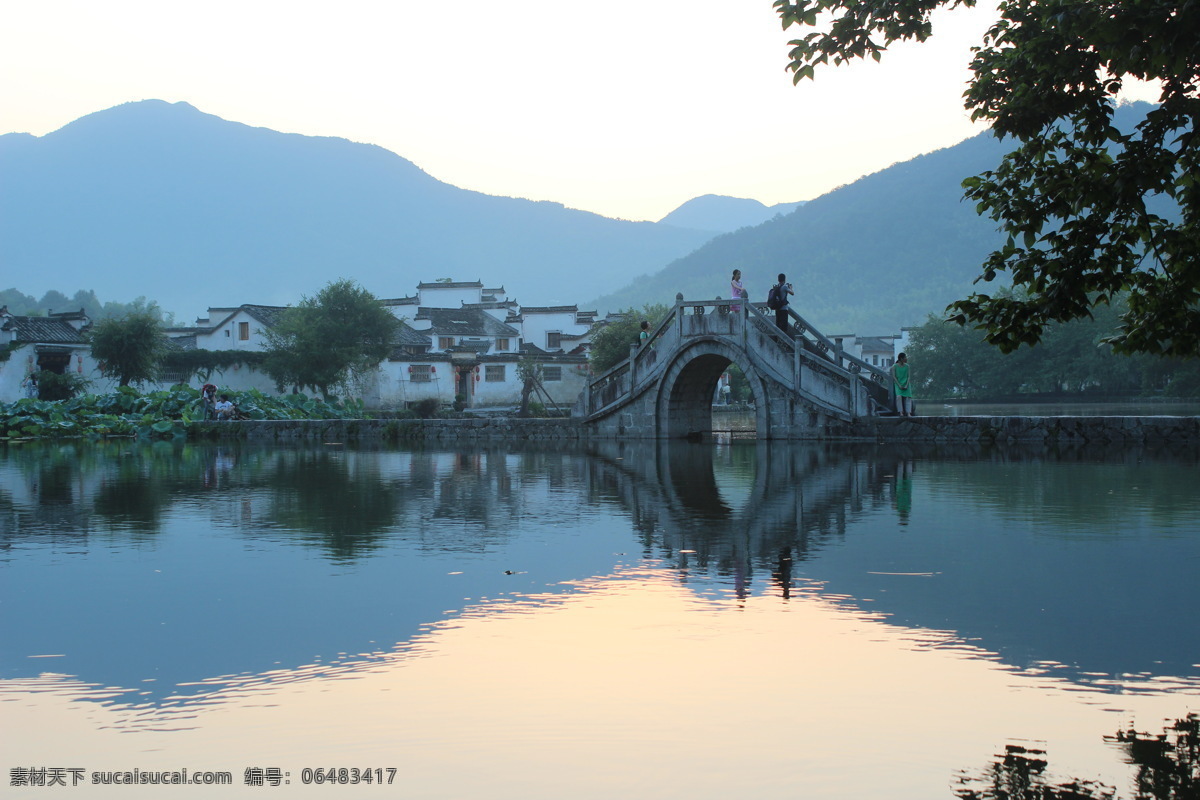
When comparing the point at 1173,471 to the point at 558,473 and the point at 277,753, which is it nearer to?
the point at 558,473

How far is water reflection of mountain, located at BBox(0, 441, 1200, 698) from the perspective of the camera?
759 centimetres

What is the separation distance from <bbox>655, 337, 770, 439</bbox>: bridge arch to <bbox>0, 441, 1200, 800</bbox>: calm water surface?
1618cm

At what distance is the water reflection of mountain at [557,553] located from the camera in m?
7.59

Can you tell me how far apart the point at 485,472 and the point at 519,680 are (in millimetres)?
16325

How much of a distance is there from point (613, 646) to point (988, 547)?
5.28 m

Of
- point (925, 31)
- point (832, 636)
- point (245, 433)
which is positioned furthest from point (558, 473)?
point (245, 433)

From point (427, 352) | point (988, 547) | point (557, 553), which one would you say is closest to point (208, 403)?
point (427, 352)

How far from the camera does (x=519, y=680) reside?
21.9 ft

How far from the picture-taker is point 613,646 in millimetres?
7434

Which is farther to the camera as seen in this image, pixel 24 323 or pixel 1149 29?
pixel 24 323

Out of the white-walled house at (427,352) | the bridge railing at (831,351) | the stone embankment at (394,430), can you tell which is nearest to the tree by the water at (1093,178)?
the bridge railing at (831,351)

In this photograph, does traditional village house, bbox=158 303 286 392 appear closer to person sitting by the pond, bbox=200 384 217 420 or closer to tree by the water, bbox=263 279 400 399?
tree by the water, bbox=263 279 400 399

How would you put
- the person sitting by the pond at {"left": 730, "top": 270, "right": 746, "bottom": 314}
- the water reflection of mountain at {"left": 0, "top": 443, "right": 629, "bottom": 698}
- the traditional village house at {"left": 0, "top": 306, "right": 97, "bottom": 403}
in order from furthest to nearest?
the traditional village house at {"left": 0, "top": 306, "right": 97, "bottom": 403} < the person sitting by the pond at {"left": 730, "top": 270, "right": 746, "bottom": 314} < the water reflection of mountain at {"left": 0, "top": 443, "right": 629, "bottom": 698}

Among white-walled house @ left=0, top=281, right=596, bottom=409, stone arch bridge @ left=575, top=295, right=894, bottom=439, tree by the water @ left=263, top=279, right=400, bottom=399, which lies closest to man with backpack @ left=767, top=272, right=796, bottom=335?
stone arch bridge @ left=575, top=295, right=894, bottom=439
